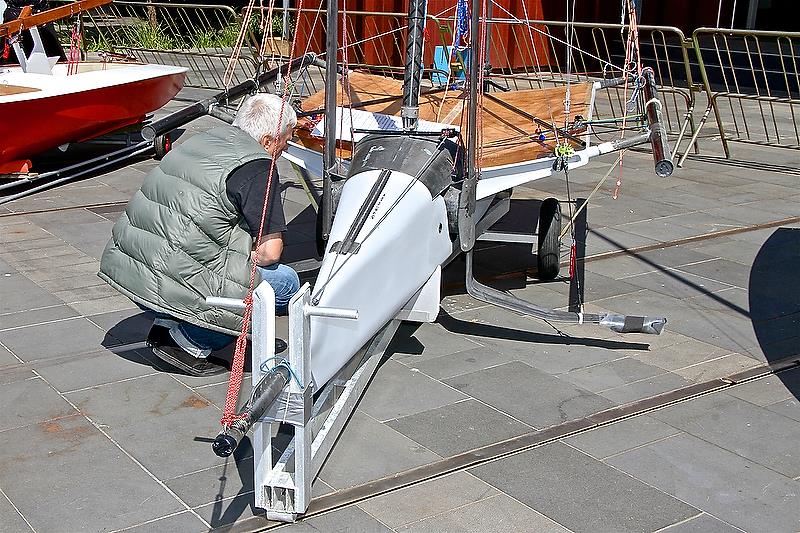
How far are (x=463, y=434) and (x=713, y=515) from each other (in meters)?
1.20

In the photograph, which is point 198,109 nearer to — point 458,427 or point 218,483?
point 458,427

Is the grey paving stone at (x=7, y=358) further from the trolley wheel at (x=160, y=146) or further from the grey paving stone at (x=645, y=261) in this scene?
the trolley wheel at (x=160, y=146)

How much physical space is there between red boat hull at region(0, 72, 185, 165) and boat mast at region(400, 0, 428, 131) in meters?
4.33

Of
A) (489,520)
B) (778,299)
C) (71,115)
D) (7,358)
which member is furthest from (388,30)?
(489,520)

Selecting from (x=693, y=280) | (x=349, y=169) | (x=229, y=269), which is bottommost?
(x=693, y=280)

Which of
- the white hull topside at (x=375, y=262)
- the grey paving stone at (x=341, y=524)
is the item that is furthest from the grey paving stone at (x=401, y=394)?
the grey paving stone at (x=341, y=524)

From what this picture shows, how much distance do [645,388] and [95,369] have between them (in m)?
2.94

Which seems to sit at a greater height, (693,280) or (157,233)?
(157,233)

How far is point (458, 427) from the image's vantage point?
16.1ft

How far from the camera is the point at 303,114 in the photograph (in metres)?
7.17

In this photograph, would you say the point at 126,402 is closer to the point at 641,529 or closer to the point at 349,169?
the point at 349,169

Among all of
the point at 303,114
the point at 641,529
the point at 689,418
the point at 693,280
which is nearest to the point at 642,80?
the point at 693,280

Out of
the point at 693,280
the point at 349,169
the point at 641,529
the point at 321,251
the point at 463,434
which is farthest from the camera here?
the point at 693,280

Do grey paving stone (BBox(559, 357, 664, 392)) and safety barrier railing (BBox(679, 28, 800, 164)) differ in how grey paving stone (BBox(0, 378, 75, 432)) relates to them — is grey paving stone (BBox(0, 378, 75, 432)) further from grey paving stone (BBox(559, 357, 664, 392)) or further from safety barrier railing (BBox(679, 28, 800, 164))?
safety barrier railing (BBox(679, 28, 800, 164))
